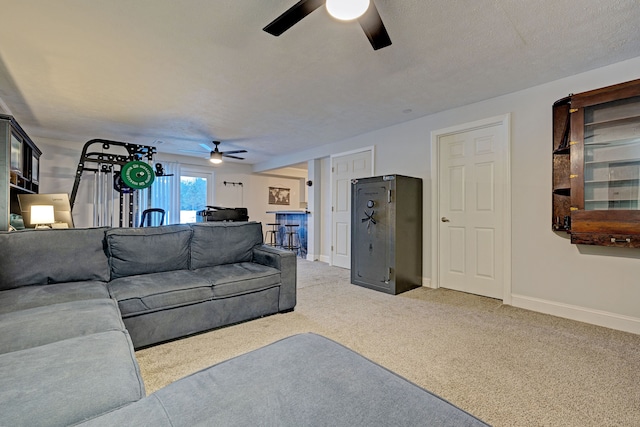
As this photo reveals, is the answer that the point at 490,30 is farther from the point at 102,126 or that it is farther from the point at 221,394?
the point at 102,126

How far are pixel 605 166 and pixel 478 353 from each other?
206 cm

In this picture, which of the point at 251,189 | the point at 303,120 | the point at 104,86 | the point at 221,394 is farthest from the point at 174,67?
the point at 251,189

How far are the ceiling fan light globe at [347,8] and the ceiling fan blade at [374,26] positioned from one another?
6cm

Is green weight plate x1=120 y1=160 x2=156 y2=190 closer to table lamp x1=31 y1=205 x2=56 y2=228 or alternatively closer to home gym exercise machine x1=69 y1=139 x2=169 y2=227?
home gym exercise machine x1=69 y1=139 x2=169 y2=227

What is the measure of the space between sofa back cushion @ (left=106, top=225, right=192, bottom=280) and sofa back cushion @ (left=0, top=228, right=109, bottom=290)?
0.09 m

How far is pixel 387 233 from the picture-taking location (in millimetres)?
3688

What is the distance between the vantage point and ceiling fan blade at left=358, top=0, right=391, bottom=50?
5.23 feet

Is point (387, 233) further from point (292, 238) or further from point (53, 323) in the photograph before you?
point (292, 238)

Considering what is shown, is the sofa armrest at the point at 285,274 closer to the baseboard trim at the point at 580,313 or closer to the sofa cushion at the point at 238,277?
the sofa cushion at the point at 238,277

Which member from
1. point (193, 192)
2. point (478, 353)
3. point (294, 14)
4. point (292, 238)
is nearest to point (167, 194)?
point (193, 192)

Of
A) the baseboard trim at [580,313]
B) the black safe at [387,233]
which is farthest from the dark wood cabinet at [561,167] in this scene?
the black safe at [387,233]

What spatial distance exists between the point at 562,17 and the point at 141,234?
368cm

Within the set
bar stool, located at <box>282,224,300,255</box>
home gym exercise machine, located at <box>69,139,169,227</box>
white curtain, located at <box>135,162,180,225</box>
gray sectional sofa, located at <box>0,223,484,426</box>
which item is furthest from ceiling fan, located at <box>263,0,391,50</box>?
white curtain, located at <box>135,162,180,225</box>

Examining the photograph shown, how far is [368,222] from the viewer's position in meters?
3.93
